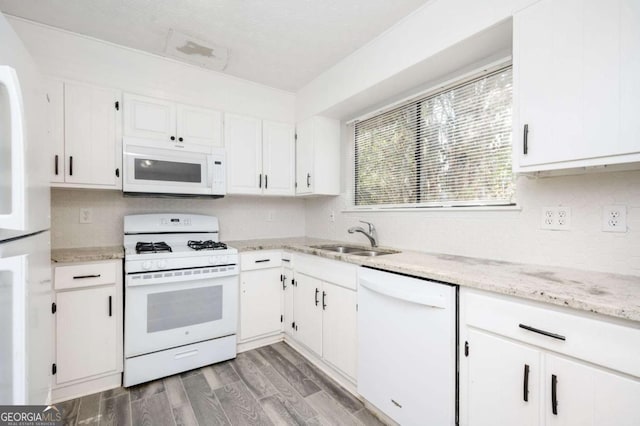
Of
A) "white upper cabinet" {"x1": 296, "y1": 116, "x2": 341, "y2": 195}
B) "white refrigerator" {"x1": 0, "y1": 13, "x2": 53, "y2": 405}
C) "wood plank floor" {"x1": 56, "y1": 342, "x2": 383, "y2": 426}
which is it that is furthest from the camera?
"white upper cabinet" {"x1": 296, "y1": 116, "x2": 341, "y2": 195}

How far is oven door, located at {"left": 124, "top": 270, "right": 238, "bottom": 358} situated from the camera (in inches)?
77.5

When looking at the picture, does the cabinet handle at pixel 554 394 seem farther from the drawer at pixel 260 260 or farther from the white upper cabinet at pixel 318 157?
the white upper cabinet at pixel 318 157

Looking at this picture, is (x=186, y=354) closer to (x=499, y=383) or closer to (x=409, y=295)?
(x=409, y=295)

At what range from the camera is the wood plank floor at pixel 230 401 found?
5.42 feet

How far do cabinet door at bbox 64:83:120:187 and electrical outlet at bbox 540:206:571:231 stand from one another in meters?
2.87

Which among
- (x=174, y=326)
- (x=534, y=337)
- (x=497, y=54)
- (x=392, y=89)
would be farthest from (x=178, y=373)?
(x=497, y=54)

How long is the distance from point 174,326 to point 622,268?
264 cm

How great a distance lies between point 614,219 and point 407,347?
3.75 ft

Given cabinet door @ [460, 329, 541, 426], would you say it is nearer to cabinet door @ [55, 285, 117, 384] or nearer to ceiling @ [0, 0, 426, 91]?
ceiling @ [0, 0, 426, 91]

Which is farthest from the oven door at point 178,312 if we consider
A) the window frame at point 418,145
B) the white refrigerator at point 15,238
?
the window frame at point 418,145

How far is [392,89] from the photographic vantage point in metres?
2.21

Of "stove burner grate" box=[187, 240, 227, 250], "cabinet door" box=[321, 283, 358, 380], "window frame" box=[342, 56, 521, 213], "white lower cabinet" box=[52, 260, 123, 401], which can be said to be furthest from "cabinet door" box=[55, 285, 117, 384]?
"window frame" box=[342, 56, 521, 213]

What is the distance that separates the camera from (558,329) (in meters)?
0.99

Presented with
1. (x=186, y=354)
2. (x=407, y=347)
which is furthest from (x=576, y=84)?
(x=186, y=354)
